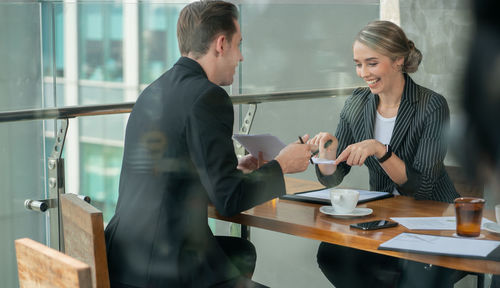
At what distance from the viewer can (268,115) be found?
348 centimetres

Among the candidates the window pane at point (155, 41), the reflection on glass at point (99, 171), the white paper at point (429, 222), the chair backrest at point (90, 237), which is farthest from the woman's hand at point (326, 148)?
the reflection on glass at point (99, 171)

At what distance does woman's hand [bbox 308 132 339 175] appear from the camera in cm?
157

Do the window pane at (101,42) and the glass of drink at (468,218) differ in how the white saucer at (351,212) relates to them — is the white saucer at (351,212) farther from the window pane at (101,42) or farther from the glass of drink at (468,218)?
the window pane at (101,42)

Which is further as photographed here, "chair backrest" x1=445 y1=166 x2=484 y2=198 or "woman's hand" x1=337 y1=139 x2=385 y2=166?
"woman's hand" x1=337 y1=139 x2=385 y2=166

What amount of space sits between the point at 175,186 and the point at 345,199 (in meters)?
0.35

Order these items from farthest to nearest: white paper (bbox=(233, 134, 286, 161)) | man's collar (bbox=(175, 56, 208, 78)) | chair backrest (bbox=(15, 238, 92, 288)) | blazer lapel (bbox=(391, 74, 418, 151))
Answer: blazer lapel (bbox=(391, 74, 418, 151)) < white paper (bbox=(233, 134, 286, 161)) < man's collar (bbox=(175, 56, 208, 78)) < chair backrest (bbox=(15, 238, 92, 288))

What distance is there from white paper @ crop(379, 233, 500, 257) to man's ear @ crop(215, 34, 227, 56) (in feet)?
1.60

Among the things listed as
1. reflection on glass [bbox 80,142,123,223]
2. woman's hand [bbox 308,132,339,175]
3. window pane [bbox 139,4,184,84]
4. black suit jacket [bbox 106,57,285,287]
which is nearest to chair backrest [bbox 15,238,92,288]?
black suit jacket [bbox 106,57,285,287]

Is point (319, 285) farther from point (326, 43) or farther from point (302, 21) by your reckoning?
point (302, 21)

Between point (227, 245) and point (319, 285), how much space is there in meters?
1.71

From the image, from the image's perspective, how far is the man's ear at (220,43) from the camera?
1173 millimetres

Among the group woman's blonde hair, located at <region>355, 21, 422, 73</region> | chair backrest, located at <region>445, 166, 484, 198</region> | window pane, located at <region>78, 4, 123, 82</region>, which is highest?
window pane, located at <region>78, 4, 123, 82</region>

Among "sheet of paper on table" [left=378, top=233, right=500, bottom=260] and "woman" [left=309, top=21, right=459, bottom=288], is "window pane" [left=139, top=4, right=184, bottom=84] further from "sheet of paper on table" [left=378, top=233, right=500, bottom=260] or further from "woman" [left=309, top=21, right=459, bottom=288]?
"sheet of paper on table" [left=378, top=233, right=500, bottom=260]

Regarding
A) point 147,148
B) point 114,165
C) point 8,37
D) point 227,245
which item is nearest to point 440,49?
point 227,245
